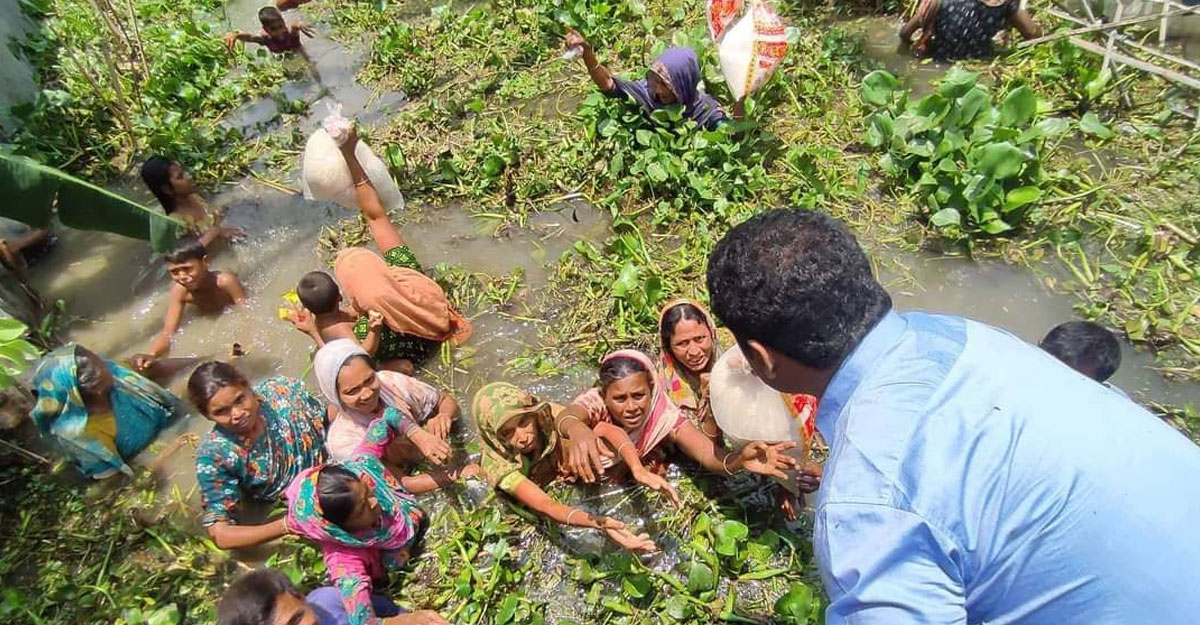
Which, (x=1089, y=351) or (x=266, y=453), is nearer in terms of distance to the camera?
(x=1089, y=351)

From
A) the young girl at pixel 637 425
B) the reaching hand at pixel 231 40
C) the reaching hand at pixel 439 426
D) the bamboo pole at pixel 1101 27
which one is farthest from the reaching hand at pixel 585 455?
the reaching hand at pixel 231 40

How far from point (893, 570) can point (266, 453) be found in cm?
330

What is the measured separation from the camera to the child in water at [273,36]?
275 inches

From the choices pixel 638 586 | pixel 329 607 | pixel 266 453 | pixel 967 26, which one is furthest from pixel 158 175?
pixel 967 26

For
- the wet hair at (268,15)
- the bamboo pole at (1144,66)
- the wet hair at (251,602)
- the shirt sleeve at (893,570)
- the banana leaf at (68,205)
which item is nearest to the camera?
the shirt sleeve at (893,570)

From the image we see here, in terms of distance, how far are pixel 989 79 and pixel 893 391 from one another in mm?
5299

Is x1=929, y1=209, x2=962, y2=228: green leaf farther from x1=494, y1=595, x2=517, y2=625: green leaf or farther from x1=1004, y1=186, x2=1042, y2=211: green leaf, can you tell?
x1=494, y1=595, x2=517, y2=625: green leaf

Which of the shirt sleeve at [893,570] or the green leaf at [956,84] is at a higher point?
the shirt sleeve at [893,570]

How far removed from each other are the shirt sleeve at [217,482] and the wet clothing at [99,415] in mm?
885

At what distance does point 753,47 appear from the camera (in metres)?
4.82

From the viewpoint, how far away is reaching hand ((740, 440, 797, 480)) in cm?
309

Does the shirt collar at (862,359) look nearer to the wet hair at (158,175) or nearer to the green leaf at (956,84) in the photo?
the green leaf at (956,84)

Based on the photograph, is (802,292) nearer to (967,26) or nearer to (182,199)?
(182,199)

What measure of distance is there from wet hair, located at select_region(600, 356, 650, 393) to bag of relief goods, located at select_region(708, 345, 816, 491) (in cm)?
41
